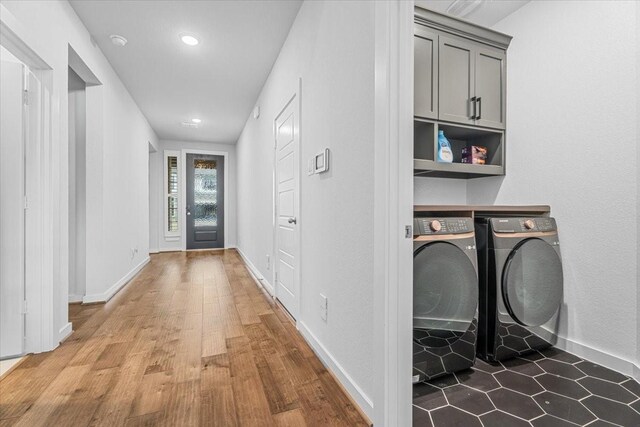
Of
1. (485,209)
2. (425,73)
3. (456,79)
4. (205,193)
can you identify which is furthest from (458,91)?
(205,193)

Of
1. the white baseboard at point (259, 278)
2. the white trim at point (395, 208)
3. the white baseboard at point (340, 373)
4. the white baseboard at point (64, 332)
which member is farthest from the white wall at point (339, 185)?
the white baseboard at point (64, 332)

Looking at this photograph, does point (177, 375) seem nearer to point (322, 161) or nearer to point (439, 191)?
point (322, 161)

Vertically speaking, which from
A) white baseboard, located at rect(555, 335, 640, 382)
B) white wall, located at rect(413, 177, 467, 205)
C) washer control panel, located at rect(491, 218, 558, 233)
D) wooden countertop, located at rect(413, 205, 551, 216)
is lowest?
white baseboard, located at rect(555, 335, 640, 382)

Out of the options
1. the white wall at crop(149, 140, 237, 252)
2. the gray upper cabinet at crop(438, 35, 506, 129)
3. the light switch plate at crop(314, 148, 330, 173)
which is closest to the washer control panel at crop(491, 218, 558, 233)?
the gray upper cabinet at crop(438, 35, 506, 129)

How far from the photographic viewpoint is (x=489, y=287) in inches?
68.4

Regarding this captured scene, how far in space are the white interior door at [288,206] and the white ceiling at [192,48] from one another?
69cm

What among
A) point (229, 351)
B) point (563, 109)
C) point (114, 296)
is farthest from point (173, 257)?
point (563, 109)

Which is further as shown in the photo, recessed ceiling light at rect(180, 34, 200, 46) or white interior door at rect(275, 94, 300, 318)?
recessed ceiling light at rect(180, 34, 200, 46)

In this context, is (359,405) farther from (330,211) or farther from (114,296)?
(114,296)

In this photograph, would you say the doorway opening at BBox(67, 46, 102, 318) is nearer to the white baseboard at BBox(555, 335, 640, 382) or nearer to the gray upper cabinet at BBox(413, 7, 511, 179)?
the gray upper cabinet at BBox(413, 7, 511, 179)

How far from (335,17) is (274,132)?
162 centimetres

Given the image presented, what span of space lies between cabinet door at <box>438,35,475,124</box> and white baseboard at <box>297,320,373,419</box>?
5.41 feet

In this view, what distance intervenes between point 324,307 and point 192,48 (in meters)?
2.79

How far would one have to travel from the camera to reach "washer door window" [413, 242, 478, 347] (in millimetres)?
1474
